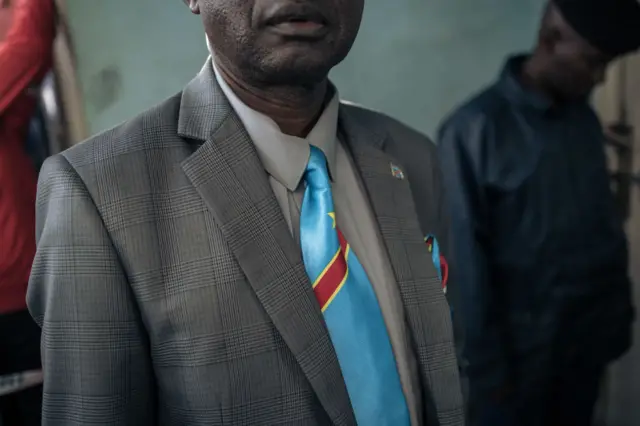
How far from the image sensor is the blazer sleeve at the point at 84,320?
56cm

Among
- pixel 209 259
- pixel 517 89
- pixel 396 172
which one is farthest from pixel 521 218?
pixel 209 259

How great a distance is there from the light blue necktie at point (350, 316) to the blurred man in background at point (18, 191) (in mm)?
334

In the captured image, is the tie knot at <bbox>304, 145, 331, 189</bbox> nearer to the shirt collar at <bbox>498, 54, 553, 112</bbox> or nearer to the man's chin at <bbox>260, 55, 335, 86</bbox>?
the man's chin at <bbox>260, 55, 335, 86</bbox>

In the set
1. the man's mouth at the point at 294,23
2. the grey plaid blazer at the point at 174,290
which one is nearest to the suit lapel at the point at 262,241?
the grey plaid blazer at the point at 174,290

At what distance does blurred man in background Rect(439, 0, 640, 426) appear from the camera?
1.20 meters

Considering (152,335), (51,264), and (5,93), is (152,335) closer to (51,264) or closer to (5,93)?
(51,264)

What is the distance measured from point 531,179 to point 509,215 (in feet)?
0.29

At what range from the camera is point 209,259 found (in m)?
0.59

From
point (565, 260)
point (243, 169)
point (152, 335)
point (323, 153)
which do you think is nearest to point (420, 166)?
point (323, 153)

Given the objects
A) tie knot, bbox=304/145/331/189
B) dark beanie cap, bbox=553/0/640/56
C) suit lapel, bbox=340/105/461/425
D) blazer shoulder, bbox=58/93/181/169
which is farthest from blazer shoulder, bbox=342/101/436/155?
dark beanie cap, bbox=553/0/640/56

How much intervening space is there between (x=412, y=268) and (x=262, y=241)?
0.21 metres

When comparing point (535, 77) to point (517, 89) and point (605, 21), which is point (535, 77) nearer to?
point (517, 89)

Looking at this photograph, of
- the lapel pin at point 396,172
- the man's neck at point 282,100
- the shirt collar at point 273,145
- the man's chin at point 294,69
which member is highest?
the man's chin at point 294,69

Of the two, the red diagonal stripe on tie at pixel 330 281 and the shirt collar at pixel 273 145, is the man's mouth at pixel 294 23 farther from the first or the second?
the red diagonal stripe on tie at pixel 330 281
